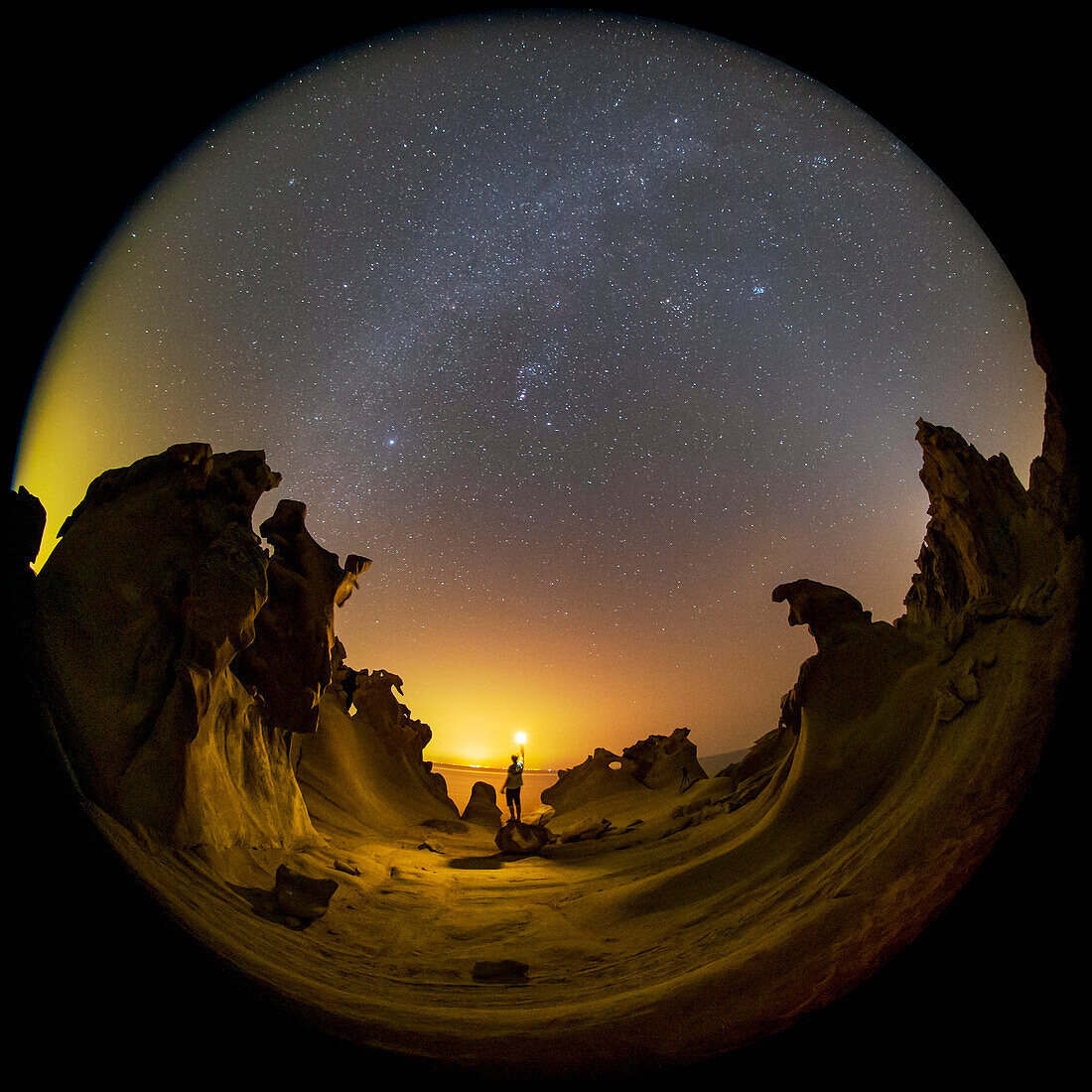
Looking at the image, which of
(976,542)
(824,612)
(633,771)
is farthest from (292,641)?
(633,771)

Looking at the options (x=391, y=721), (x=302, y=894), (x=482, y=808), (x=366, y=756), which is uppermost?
(x=391, y=721)

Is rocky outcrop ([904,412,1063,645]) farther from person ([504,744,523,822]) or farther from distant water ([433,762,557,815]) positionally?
distant water ([433,762,557,815])

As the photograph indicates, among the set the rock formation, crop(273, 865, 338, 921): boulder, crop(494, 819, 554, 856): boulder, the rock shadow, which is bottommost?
the rock shadow

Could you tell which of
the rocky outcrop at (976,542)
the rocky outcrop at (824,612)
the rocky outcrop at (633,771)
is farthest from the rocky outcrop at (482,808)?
the rocky outcrop at (976,542)

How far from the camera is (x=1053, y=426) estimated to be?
2785mm

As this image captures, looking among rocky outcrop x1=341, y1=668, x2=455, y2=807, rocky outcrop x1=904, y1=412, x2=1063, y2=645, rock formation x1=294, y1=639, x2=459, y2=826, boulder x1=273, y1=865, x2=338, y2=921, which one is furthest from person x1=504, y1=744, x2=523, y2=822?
rocky outcrop x1=904, y1=412, x2=1063, y2=645

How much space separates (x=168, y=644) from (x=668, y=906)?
6976mm

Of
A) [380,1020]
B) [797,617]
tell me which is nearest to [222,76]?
[380,1020]

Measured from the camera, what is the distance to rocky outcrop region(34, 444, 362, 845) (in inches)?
207

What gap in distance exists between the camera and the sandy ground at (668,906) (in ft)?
8.30

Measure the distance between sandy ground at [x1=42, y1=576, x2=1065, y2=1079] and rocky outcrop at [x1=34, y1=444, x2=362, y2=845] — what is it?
0.70 metres

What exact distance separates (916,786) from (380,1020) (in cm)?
634

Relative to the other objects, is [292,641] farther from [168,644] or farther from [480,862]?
[480,862]

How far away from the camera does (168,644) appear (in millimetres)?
6418
